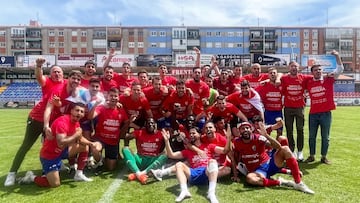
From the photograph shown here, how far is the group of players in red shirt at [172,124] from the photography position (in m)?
5.98

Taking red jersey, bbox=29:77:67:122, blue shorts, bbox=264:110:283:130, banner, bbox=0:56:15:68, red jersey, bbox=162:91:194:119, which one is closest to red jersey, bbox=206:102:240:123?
red jersey, bbox=162:91:194:119

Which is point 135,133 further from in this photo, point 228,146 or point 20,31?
point 20,31

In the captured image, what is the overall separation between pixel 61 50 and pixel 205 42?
109 ft

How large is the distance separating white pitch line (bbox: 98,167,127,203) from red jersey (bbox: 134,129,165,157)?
0.63 metres

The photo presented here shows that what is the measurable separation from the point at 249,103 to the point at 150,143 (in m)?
2.34

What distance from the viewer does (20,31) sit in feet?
255

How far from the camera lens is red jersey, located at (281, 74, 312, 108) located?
784 centimetres

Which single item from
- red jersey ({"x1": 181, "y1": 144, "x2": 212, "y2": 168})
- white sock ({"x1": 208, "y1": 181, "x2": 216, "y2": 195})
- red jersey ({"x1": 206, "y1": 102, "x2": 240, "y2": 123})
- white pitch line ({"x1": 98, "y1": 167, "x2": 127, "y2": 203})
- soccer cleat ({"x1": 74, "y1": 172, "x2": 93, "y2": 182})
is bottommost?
white pitch line ({"x1": 98, "y1": 167, "x2": 127, "y2": 203})

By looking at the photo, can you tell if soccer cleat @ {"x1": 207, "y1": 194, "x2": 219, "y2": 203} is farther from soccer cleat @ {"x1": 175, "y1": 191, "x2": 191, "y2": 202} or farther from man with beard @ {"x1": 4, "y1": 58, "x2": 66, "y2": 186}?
man with beard @ {"x1": 4, "y1": 58, "x2": 66, "y2": 186}

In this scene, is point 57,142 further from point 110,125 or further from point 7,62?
point 7,62

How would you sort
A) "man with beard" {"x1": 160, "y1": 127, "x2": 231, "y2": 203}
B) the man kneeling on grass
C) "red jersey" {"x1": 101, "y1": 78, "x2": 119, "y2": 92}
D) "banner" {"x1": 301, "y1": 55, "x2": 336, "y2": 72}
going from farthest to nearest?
"banner" {"x1": 301, "y1": 55, "x2": 336, "y2": 72} < "red jersey" {"x1": 101, "y1": 78, "x2": 119, "y2": 92} < the man kneeling on grass < "man with beard" {"x1": 160, "y1": 127, "x2": 231, "y2": 203}

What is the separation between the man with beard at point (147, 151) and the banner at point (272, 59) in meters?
41.6

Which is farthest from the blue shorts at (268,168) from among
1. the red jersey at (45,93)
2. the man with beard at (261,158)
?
the red jersey at (45,93)

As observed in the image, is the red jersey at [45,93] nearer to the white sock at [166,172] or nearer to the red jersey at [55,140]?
the red jersey at [55,140]
